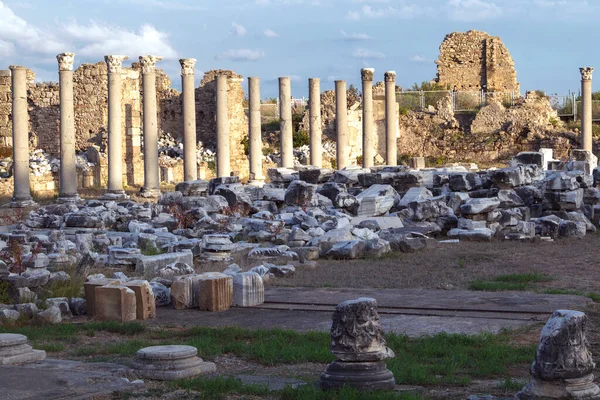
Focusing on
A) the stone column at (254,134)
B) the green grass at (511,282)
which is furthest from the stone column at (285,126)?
the green grass at (511,282)

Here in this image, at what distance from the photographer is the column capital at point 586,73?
3581 cm

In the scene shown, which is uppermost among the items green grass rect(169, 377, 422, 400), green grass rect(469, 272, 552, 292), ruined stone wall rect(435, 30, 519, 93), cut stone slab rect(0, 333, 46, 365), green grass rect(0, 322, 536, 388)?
ruined stone wall rect(435, 30, 519, 93)

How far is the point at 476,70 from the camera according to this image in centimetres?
4753

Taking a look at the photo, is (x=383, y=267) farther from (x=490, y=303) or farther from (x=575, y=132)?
(x=575, y=132)

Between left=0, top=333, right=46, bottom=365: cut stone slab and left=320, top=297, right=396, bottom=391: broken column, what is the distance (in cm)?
248

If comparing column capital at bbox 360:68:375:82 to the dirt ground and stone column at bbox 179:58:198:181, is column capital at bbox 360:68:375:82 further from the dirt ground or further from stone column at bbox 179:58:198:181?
the dirt ground

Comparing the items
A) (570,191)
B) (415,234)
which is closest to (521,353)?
(415,234)

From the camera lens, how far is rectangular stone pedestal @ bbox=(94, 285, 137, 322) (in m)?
10.3

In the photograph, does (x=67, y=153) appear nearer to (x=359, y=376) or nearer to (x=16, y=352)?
(x=16, y=352)

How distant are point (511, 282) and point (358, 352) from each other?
20.0ft

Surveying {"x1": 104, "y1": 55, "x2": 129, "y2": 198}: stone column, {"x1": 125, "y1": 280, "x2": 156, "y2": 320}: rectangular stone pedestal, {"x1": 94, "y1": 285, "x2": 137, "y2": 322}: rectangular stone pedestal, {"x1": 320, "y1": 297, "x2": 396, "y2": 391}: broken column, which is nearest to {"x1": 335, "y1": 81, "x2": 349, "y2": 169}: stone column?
{"x1": 104, "y1": 55, "x2": 129, "y2": 198}: stone column

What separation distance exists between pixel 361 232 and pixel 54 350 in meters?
9.39

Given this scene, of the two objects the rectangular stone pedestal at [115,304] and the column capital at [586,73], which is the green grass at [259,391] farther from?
the column capital at [586,73]

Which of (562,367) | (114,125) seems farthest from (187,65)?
(562,367)
